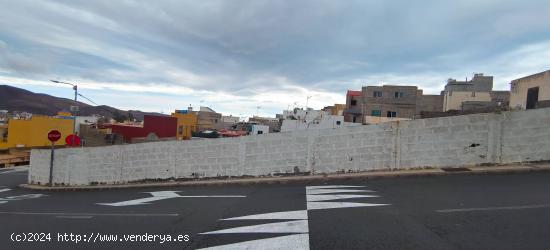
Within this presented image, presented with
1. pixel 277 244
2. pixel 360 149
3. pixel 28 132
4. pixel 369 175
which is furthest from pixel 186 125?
pixel 277 244

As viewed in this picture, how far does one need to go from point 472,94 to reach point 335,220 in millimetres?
63329

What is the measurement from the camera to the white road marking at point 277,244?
629cm

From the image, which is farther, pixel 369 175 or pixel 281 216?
pixel 369 175

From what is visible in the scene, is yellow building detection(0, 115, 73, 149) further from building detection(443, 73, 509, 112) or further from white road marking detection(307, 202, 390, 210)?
white road marking detection(307, 202, 390, 210)

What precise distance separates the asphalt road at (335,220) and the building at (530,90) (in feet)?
46.0

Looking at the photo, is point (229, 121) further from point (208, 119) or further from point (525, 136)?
point (525, 136)

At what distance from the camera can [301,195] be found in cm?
1200

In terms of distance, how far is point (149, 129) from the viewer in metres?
61.2

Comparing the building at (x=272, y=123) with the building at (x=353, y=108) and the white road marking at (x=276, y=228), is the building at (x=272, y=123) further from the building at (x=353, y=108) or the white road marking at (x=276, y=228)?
the white road marking at (x=276, y=228)

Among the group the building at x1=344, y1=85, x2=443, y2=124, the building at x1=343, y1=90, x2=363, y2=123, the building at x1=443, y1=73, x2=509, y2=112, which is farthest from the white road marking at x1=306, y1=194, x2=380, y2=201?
the building at x1=343, y1=90, x2=363, y2=123

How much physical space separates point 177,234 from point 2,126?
6362 cm

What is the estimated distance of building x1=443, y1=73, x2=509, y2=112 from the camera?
58.0 meters

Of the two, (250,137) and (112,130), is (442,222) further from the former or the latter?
(112,130)

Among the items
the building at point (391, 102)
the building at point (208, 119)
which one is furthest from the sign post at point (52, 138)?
the building at point (208, 119)
